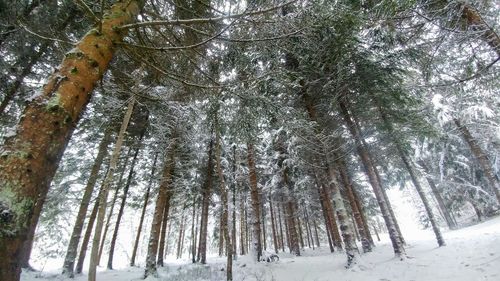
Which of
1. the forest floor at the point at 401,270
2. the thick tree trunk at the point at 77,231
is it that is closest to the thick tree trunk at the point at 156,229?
the forest floor at the point at 401,270

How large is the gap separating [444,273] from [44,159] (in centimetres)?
930

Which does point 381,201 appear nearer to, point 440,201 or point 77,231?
point 77,231

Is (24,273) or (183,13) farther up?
(183,13)

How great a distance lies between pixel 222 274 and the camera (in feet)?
32.2

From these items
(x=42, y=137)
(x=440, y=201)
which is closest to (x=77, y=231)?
(x=42, y=137)

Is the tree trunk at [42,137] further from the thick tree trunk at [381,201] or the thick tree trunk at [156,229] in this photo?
the thick tree trunk at [381,201]

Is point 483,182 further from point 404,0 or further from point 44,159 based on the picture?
point 44,159

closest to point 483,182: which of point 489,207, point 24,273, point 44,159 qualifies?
point 489,207

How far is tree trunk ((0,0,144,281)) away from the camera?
1.79 metres

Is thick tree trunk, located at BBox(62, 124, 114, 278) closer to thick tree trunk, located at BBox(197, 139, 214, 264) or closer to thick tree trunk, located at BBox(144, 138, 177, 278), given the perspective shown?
thick tree trunk, located at BBox(144, 138, 177, 278)

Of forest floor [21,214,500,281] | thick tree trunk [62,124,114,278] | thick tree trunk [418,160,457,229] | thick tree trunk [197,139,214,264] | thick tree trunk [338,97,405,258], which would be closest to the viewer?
forest floor [21,214,500,281]

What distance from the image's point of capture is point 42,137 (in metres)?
2.11

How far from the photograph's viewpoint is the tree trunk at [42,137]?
70.6 inches

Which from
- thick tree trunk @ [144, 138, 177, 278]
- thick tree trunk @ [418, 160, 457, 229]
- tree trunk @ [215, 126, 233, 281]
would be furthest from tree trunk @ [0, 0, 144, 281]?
thick tree trunk @ [418, 160, 457, 229]
